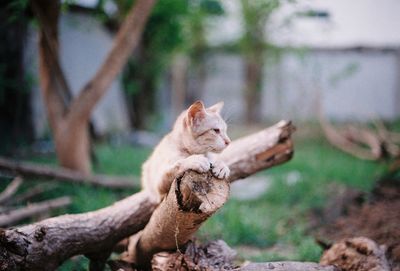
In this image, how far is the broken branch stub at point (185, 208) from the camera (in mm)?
2238

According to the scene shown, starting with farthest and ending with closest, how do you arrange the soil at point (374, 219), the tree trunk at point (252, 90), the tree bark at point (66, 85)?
the tree trunk at point (252, 90), the tree bark at point (66, 85), the soil at point (374, 219)

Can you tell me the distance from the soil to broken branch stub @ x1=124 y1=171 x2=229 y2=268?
6.04 ft

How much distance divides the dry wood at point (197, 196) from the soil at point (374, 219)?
1.15 metres

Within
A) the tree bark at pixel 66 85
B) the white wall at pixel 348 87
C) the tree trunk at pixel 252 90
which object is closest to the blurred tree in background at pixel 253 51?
the tree trunk at pixel 252 90

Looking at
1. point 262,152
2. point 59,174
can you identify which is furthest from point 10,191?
point 262,152

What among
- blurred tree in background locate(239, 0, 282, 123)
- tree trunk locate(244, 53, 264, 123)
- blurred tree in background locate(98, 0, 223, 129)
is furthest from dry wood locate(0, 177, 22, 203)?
tree trunk locate(244, 53, 264, 123)

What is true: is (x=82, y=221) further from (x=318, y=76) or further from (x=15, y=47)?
(x=318, y=76)

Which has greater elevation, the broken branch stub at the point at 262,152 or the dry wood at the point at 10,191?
the broken branch stub at the point at 262,152

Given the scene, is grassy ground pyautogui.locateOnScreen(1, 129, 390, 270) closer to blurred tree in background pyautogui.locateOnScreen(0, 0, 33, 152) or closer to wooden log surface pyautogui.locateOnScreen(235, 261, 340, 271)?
blurred tree in background pyautogui.locateOnScreen(0, 0, 33, 152)

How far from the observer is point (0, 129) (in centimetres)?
712

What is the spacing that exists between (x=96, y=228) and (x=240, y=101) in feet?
42.3

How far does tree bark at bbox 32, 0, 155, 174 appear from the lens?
489 centimetres

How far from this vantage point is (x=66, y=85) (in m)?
5.50

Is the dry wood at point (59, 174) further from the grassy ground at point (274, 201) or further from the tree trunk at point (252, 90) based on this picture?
the tree trunk at point (252, 90)
